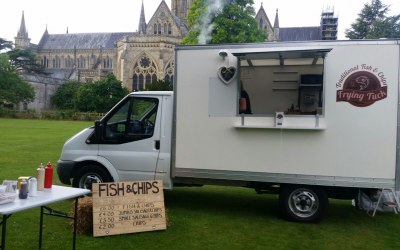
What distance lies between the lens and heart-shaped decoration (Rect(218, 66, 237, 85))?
793cm

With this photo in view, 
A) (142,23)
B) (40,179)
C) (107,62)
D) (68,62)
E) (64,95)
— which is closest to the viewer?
(40,179)

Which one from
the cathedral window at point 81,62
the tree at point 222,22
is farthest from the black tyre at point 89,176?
the cathedral window at point 81,62

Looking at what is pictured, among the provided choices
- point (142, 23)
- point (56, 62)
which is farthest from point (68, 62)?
point (142, 23)

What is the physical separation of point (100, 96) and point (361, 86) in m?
60.8

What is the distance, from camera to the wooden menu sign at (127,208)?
22.2ft

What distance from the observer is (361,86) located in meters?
7.41

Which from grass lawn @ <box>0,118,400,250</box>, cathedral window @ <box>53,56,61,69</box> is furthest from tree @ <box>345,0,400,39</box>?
cathedral window @ <box>53,56,61,69</box>

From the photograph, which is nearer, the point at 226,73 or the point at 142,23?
the point at 226,73

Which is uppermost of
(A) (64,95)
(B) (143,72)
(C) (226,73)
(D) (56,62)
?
(D) (56,62)

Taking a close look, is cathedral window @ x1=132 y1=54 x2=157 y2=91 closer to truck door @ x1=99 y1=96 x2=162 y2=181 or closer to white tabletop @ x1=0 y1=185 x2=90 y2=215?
truck door @ x1=99 y1=96 x2=162 y2=181

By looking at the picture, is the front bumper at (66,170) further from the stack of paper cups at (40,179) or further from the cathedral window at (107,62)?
the cathedral window at (107,62)

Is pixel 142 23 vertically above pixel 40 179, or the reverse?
pixel 142 23

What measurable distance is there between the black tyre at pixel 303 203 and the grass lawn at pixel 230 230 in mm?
169

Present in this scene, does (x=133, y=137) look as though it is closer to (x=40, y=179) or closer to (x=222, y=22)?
(x=40, y=179)
